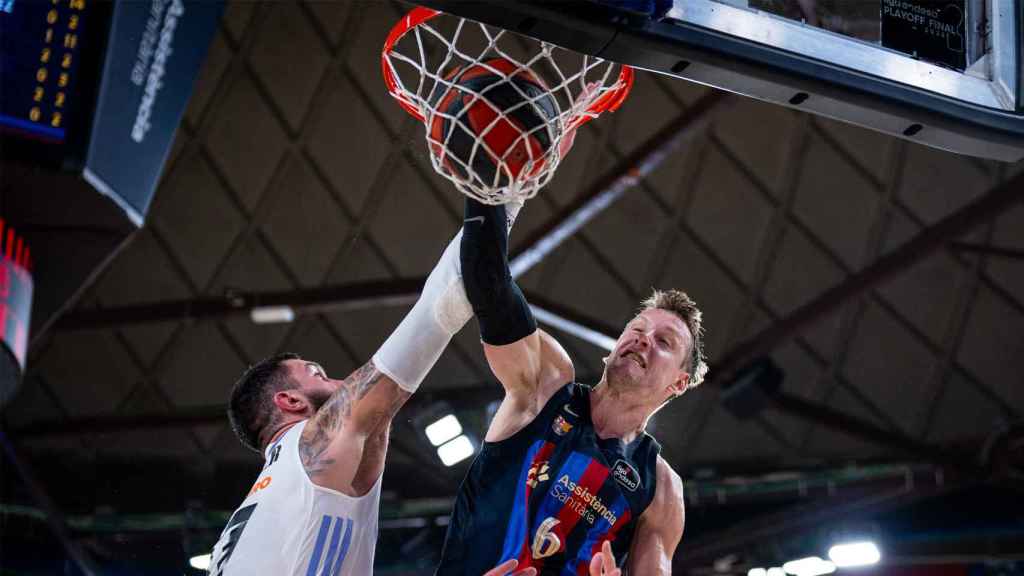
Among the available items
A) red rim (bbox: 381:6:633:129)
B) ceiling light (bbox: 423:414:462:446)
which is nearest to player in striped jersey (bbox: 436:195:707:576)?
red rim (bbox: 381:6:633:129)

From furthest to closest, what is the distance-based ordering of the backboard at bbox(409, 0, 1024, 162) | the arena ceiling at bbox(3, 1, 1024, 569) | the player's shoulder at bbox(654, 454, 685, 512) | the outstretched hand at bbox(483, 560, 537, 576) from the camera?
the arena ceiling at bbox(3, 1, 1024, 569) → the player's shoulder at bbox(654, 454, 685, 512) → the outstretched hand at bbox(483, 560, 537, 576) → the backboard at bbox(409, 0, 1024, 162)

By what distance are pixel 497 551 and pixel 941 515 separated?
9.71 m

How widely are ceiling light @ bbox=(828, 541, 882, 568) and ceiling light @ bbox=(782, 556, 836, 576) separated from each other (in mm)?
93

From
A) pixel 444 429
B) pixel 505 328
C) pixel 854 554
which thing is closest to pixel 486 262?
pixel 505 328

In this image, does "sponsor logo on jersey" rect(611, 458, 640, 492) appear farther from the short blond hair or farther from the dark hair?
the dark hair

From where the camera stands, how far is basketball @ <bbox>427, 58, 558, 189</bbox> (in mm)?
3852

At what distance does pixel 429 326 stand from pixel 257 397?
4.10 feet

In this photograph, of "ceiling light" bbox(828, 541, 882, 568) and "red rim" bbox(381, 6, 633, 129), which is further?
"ceiling light" bbox(828, 541, 882, 568)

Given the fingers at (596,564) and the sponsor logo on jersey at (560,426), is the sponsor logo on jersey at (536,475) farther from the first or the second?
the fingers at (596,564)

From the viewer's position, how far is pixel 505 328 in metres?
4.34

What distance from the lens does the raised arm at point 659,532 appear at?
4.61 metres

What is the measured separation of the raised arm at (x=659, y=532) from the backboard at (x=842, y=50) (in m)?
1.67

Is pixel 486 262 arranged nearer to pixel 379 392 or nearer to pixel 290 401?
pixel 379 392

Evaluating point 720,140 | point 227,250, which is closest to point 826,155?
point 720,140
